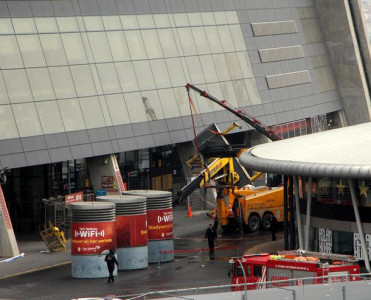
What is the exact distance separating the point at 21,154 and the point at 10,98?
2766 millimetres

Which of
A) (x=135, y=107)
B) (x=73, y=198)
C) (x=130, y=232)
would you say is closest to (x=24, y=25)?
(x=73, y=198)

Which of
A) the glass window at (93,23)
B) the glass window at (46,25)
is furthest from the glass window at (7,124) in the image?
the glass window at (93,23)

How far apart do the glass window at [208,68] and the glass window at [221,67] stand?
1.45 feet

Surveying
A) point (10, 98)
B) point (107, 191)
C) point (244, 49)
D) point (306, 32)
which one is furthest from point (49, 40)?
point (306, 32)

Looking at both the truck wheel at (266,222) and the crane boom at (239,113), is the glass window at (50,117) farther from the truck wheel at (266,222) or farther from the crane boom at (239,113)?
the truck wheel at (266,222)

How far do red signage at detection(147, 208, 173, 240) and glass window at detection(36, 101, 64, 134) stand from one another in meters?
10.2

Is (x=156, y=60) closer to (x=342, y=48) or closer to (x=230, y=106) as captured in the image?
(x=230, y=106)

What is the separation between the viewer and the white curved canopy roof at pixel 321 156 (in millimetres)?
37625

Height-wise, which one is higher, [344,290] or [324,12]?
[324,12]

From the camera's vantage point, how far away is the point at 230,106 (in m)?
68.1

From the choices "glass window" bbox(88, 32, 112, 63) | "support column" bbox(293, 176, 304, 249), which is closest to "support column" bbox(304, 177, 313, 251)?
"support column" bbox(293, 176, 304, 249)

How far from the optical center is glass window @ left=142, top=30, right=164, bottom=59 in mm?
63281

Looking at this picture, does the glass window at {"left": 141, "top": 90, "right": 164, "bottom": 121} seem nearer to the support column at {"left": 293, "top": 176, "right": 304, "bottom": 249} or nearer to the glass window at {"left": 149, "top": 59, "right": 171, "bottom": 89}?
the glass window at {"left": 149, "top": 59, "right": 171, "bottom": 89}

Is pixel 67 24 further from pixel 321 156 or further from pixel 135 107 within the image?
pixel 321 156
